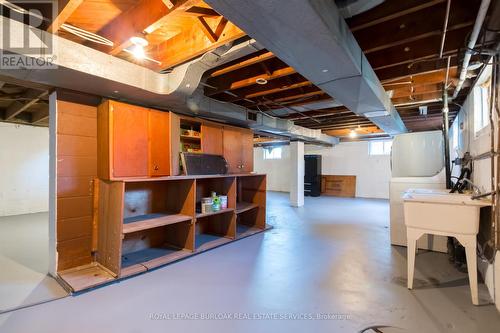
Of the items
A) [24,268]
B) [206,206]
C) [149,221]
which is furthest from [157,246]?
[24,268]

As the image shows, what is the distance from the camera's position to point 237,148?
4305 mm

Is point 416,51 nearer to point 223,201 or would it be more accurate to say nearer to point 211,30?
point 211,30

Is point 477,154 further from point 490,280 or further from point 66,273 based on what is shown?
point 66,273

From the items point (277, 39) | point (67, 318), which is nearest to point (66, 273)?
point (67, 318)

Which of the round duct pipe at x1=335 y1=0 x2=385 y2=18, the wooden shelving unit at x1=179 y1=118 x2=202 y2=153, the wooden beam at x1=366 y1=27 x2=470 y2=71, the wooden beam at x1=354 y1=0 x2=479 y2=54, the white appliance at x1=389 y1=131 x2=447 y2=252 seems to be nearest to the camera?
the round duct pipe at x1=335 y1=0 x2=385 y2=18

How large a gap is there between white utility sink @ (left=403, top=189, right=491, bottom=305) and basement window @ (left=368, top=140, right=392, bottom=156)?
22.7ft

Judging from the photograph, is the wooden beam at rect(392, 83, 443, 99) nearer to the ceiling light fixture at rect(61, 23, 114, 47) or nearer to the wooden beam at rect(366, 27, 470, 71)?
the wooden beam at rect(366, 27, 470, 71)

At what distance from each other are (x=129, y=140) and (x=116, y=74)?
78 centimetres

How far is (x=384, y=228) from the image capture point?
459 centimetres

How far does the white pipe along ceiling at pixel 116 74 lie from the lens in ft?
5.97

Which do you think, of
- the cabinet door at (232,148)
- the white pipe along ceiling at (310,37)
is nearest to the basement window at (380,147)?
the cabinet door at (232,148)

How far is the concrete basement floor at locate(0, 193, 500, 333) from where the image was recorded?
1797 mm

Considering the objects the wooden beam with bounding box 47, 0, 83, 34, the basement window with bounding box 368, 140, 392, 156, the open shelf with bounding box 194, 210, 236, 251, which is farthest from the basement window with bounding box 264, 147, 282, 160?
the wooden beam with bounding box 47, 0, 83, 34

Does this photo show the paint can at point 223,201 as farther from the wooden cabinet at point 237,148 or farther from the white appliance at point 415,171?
the white appliance at point 415,171
